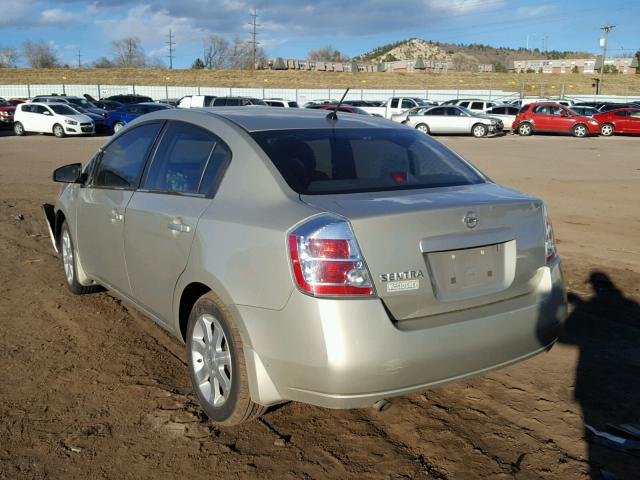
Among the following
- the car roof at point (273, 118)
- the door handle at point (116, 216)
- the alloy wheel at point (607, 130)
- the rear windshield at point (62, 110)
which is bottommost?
the alloy wheel at point (607, 130)

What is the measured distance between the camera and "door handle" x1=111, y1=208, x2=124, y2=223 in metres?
4.27

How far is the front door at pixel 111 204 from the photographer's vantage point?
14.2 ft

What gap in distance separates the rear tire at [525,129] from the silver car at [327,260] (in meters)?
32.0

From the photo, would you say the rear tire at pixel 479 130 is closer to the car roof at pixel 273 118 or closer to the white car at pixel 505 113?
the white car at pixel 505 113

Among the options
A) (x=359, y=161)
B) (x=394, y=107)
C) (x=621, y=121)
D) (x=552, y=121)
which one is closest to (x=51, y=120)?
(x=394, y=107)

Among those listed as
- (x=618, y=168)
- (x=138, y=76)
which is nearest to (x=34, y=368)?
(x=618, y=168)

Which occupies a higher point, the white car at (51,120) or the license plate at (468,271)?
the license plate at (468,271)

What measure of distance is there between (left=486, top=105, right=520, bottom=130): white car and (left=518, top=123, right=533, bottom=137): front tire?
225 centimetres

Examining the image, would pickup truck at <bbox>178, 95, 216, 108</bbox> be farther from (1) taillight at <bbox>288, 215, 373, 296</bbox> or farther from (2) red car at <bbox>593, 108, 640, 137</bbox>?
(1) taillight at <bbox>288, 215, 373, 296</bbox>

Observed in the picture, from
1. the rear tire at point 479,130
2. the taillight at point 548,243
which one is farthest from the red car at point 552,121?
the taillight at point 548,243

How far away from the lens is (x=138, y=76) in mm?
72000

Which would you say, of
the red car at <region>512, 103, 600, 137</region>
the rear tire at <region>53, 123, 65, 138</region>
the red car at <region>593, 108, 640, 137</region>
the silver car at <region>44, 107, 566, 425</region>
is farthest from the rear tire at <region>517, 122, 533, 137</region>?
the silver car at <region>44, 107, 566, 425</region>

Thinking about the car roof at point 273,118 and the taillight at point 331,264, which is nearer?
the taillight at point 331,264

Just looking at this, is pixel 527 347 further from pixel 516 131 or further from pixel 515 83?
pixel 515 83
